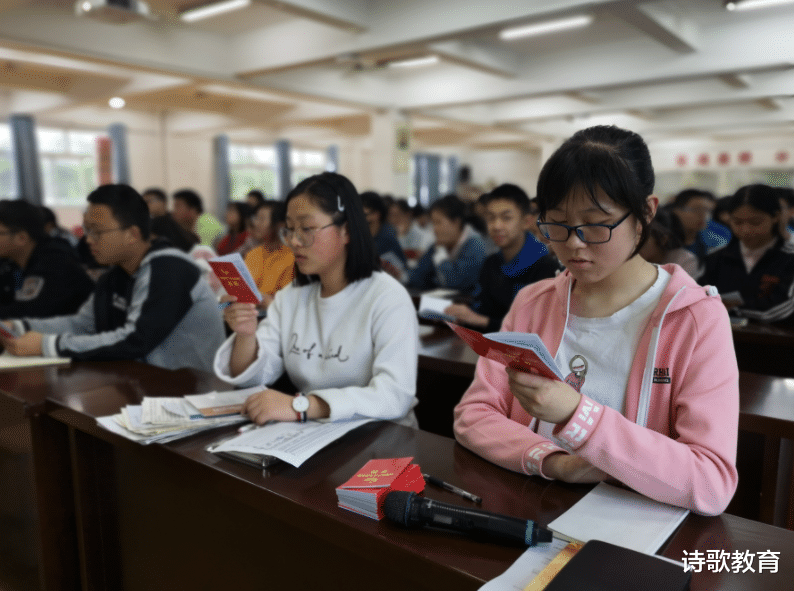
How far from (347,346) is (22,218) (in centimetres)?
207

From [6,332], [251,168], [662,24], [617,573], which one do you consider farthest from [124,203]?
[251,168]

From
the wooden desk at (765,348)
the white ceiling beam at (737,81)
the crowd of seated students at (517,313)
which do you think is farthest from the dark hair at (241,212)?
the white ceiling beam at (737,81)

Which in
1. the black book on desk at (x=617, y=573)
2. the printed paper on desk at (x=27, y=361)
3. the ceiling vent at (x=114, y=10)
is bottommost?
the printed paper on desk at (x=27, y=361)

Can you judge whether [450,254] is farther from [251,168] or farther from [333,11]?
[251,168]

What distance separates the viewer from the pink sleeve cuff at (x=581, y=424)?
3.04 feet

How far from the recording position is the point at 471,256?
14.9 feet

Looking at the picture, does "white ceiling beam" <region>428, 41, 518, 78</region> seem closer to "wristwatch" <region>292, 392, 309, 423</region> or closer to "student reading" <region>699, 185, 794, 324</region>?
"student reading" <region>699, 185, 794, 324</region>

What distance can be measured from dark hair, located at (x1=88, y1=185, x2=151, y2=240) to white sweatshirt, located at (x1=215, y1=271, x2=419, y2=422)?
0.78 meters

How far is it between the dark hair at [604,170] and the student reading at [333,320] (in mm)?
689

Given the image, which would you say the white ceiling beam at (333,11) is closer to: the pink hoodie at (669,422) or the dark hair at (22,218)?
the dark hair at (22,218)

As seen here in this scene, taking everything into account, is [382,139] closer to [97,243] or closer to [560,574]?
[97,243]

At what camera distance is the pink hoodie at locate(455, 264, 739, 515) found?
3.10 ft

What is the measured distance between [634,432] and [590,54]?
710cm

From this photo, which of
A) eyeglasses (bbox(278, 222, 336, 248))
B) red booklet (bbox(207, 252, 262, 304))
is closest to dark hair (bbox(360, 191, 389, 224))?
eyeglasses (bbox(278, 222, 336, 248))
